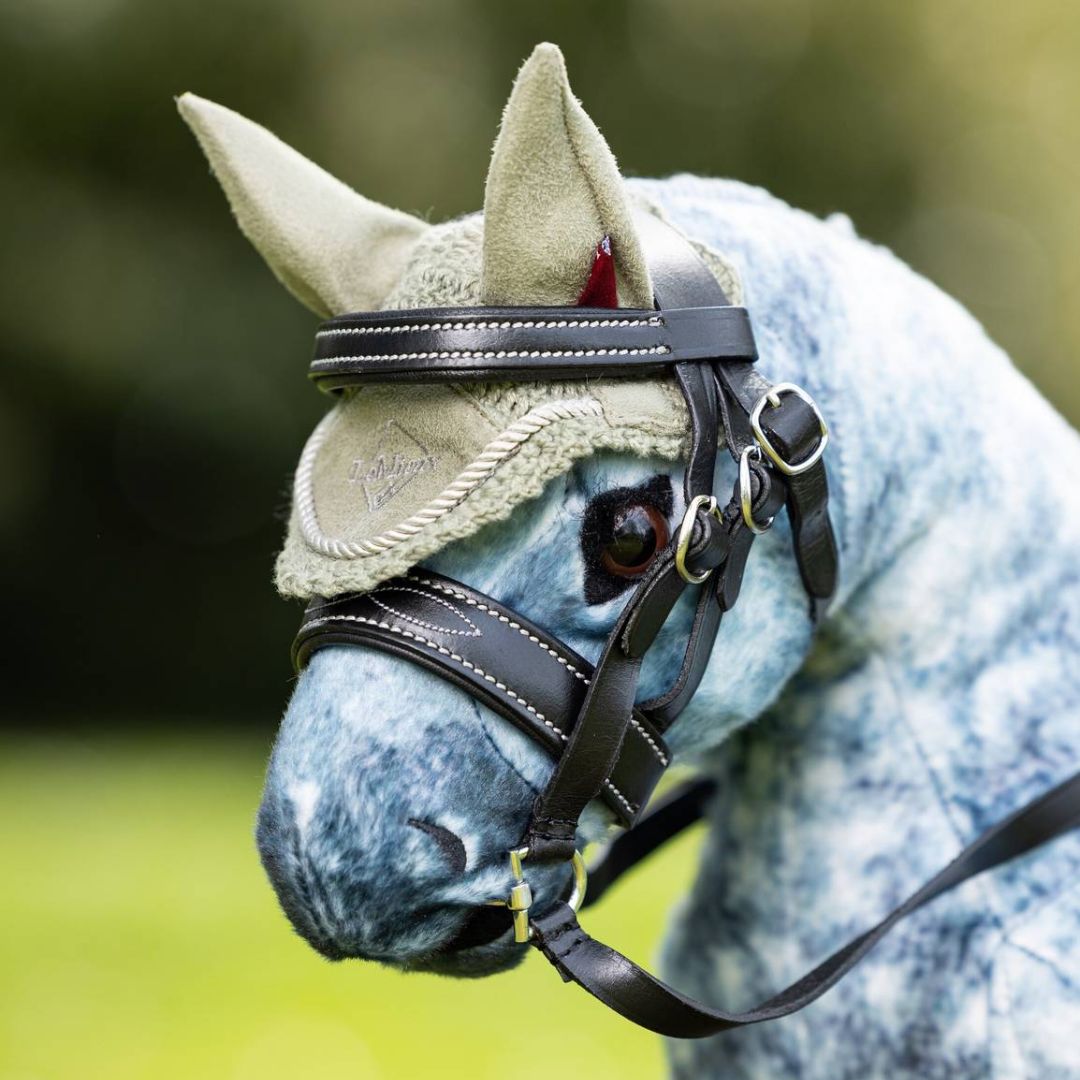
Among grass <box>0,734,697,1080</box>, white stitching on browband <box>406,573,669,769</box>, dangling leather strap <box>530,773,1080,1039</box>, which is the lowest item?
grass <box>0,734,697,1080</box>

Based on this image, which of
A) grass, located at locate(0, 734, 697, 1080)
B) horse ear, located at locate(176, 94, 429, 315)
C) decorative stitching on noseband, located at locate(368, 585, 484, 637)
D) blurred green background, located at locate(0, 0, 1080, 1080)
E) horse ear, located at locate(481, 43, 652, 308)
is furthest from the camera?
blurred green background, located at locate(0, 0, 1080, 1080)

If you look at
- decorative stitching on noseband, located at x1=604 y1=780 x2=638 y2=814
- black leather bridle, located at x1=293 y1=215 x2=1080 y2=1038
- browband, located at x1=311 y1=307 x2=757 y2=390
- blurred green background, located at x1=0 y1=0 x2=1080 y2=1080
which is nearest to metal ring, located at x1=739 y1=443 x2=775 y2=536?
black leather bridle, located at x1=293 y1=215 x2=1080 y2=1038

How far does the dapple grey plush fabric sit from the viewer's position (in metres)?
1.48

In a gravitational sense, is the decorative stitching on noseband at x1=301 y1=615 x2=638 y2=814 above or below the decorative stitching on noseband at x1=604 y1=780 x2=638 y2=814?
above

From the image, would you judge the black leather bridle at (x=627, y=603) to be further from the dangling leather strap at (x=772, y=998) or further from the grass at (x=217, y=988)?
the grass at (x=217, y=988)

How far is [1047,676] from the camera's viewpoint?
66.1 inches

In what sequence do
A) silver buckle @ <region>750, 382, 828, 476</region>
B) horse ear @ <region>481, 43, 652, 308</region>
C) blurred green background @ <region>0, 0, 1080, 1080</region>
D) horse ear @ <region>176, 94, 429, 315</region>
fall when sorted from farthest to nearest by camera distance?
blurred green background @ <region>0, 0, 1080, 1080</region> < horse ear @ <region>176, 94, 429, 315</region> < silver buckle @ <region>750, 382, 828, 476</region> < horse ear @ <region>481, 43, 652, 308</region>

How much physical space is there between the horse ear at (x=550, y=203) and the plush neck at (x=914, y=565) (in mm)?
284

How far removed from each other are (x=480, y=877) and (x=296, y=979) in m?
3.19

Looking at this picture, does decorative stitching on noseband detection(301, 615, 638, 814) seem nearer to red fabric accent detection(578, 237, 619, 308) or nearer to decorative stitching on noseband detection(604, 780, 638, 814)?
decorative stitching on noseband detection(604, 780, 638, 814)

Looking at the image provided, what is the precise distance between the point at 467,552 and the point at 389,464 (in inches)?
5.0

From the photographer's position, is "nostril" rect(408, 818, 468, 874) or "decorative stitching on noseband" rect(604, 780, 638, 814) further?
"decorative stitching on noseband" rect(604, 780, 638, 814)

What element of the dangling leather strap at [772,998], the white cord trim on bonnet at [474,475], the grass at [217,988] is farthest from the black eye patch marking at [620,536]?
the grass at [217,988]

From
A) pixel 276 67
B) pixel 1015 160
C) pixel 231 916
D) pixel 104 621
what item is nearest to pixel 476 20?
pixel 276 67
